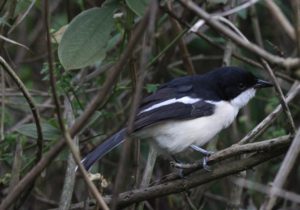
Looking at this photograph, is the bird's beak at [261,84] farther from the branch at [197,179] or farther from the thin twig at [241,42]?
the thin twig at [241,42]

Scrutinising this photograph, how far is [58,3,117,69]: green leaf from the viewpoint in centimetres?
327

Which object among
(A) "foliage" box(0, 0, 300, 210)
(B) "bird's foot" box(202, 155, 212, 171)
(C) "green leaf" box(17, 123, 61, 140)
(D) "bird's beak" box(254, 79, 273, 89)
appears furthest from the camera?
(D) "bird's beak" box(254, 79, 273, 89)

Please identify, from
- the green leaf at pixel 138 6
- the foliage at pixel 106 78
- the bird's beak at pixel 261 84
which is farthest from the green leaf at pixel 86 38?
the bird's beak at pixel 261 84

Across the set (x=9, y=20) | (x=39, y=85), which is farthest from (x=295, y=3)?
(x=39, y=85)

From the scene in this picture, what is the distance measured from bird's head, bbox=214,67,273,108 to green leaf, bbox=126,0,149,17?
1112mm

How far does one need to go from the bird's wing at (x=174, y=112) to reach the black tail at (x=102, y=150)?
0.69 feet

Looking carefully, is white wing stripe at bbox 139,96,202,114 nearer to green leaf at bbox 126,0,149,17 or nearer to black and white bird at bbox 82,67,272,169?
black and white bird at bbox 82,67,272,169

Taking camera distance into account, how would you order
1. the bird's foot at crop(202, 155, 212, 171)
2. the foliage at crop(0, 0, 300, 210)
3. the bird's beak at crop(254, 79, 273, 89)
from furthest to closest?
the bird's beak at crop(254, 79, 273, 89) → the foliage at crop(0, 0, 300, 210) → the bird's foot at crop(202, 155, 212, 171)

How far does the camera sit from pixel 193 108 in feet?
13.5

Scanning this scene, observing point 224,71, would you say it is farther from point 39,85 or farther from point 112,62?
point 39,85

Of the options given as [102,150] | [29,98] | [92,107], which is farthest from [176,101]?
[92,107]

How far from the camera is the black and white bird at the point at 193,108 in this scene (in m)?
3.99

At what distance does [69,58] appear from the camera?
3264 mm

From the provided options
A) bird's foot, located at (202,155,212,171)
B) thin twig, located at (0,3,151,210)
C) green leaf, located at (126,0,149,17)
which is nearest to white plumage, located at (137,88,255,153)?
bird's foot, located at (202,155,212,171)
